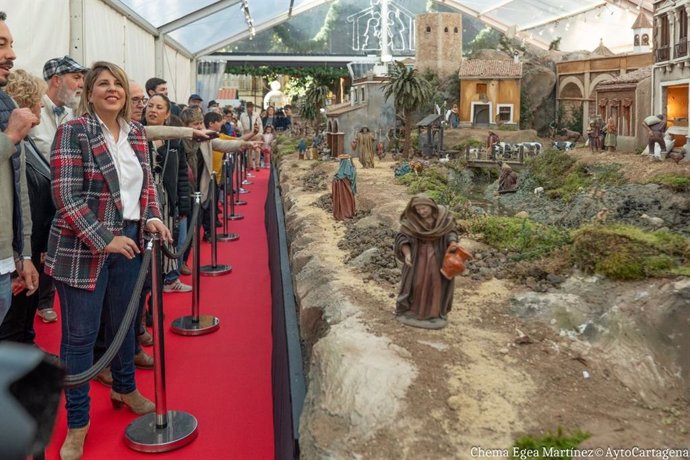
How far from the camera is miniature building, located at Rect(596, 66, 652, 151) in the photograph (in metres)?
17.2

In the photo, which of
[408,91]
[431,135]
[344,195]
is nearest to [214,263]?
[344,195]

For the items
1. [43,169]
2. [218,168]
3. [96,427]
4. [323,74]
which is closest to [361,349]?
[96,427]

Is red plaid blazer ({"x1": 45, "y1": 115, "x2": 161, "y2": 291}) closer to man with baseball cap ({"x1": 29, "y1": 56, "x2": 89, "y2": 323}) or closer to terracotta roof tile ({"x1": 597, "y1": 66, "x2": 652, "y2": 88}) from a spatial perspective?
man with baseball cap ({"x1": 29, "y1": 56, "x2": 89, "y2": 323})

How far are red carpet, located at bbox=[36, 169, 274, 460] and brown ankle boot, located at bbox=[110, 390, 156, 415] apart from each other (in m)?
0.08

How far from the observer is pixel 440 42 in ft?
95.1

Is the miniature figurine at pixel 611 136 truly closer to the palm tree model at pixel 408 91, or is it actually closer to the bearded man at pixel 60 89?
the palm tree model at pixel 408 91

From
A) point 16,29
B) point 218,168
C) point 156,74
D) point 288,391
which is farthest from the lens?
point 156,74

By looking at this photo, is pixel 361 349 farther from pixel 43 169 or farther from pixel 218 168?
pixel 218 168

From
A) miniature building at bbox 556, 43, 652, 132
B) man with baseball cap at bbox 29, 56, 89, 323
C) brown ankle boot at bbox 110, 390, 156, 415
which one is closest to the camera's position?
brown ankle boot at bbox 110, 390, 156, 415

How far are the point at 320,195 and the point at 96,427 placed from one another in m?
6.51

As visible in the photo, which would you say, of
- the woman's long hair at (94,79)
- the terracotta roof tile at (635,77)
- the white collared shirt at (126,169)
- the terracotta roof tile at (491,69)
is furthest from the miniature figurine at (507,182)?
the terracotta roof tile at (491,69)

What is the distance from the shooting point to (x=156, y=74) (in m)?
15.7

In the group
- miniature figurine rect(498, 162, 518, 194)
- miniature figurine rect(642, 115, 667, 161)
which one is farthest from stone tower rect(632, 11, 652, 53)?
miniature figurine rect(498, 162, 518, 194)

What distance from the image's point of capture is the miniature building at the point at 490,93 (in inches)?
1067
